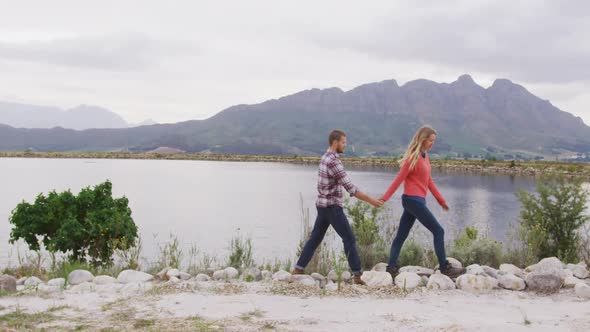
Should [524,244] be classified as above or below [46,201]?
below

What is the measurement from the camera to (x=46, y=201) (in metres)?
11.6

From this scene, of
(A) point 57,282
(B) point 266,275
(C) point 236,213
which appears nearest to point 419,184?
(B) point 266,275

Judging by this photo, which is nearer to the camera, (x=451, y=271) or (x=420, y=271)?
(x=451, y=271)

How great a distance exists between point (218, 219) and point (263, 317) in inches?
763

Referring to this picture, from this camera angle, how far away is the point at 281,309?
23.4 ft

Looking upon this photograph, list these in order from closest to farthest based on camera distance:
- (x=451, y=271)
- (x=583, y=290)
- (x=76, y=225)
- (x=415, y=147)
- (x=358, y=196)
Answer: (x=583, y=290) → (x=358, y=196) → (x=415, y=147) → (x=451, y=271) → (x=76, y=225)

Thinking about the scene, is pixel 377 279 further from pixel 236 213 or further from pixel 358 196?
pixel 236 213

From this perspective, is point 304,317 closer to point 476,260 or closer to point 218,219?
point 476,260

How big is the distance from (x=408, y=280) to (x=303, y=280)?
177 cm

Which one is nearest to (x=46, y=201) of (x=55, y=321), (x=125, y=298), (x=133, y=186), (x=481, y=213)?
(x=125, y=298)

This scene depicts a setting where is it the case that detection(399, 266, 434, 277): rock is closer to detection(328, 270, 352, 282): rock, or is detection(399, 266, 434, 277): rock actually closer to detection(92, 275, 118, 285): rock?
detection(328, 270, 352, 282): rock

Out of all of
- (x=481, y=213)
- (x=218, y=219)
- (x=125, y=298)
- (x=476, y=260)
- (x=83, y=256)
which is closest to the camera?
(x=125, y=298)

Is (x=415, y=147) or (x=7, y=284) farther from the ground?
(x=415, y=147)

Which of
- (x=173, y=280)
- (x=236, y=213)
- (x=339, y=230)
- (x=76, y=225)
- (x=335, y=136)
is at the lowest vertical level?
(x=236, y=213)
